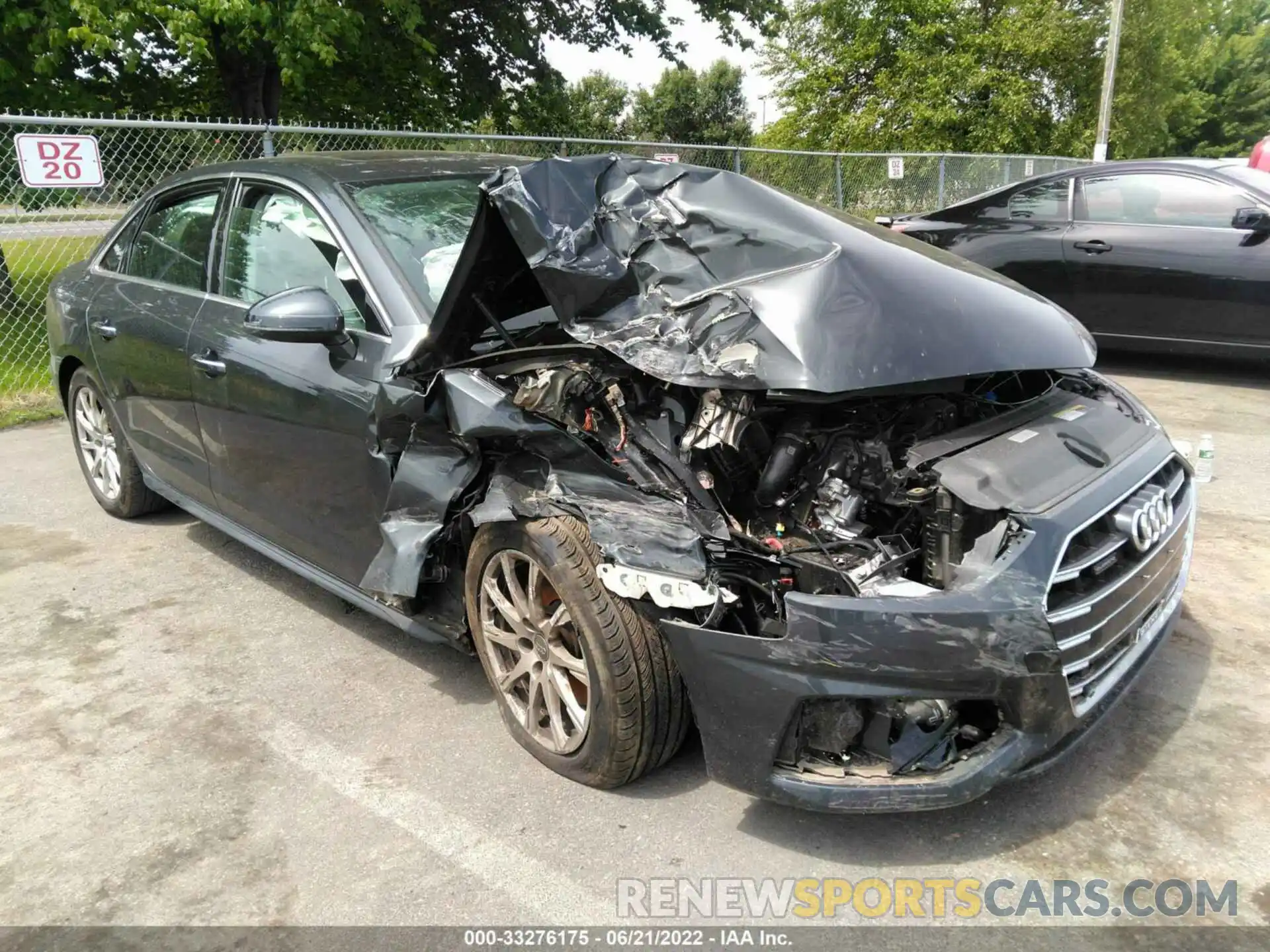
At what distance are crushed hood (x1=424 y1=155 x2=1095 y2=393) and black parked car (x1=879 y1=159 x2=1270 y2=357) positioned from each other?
4.46 metres

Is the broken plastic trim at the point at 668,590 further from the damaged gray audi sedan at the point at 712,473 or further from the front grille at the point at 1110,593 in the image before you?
the front grille at the point at 1110,593

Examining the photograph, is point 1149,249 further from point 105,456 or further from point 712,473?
point 105,456

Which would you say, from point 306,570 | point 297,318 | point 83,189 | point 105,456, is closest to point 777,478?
point 297,318

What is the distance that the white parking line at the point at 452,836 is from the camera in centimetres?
238

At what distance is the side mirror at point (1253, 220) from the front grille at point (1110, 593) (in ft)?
15.8

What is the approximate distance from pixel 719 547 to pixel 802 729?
495 millimetres

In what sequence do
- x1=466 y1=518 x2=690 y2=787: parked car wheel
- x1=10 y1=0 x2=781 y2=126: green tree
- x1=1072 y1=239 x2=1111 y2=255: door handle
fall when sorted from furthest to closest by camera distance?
x1=10 y1=0 x2=781 y2=126: green tree → x1=1072 y1=239 x2=1111 y2=255: door handle → x1=466 y1=518 x2=690 y2=787: parked car wheel

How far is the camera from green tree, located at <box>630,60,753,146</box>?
1993 inches

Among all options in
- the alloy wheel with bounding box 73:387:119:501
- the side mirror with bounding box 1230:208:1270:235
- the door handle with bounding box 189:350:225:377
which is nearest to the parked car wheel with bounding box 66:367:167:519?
the alloy wheel with bounding box 73:387:119:501

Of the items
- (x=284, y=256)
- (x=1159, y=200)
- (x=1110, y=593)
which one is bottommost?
(x=1159, y=200)

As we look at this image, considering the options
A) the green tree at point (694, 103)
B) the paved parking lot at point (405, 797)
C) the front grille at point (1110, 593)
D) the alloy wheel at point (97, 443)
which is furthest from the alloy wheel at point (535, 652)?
the green tree at point (694, 103)

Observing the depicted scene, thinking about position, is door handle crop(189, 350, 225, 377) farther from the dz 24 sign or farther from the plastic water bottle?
the dz 24 sign

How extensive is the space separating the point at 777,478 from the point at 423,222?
1681 millimetres

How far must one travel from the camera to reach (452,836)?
2.64m
